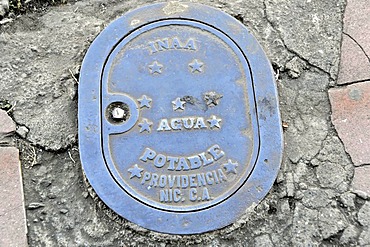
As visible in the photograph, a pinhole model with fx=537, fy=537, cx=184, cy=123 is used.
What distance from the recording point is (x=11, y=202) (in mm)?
1874

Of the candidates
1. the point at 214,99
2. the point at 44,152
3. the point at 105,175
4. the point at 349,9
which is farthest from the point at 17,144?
the point at 349,9

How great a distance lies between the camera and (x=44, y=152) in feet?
6.47

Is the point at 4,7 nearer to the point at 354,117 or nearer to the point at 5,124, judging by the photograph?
the point at 5,124

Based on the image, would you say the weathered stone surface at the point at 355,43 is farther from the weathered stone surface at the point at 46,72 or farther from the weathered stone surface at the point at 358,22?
the weathered stone surface at the point at 46,72

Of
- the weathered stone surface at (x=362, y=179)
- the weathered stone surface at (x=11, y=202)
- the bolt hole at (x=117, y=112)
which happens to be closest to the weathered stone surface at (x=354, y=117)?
the weathered stone surface at (x=362, y=179)

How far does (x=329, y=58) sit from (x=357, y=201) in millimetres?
585

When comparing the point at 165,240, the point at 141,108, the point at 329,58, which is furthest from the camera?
the point at 329,58

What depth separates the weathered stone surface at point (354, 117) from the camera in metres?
1.97

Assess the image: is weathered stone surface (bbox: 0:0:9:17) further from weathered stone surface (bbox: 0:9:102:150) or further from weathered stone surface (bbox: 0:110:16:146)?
weathered stone surface (bbox: 0:110:16:146)

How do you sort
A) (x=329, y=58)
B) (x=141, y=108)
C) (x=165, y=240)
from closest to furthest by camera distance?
(x=165, y=240)
(x=141, y=108)
(x=329, y=58)

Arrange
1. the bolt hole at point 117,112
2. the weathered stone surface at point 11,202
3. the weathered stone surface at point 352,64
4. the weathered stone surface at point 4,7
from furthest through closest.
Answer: the weathered stone surface at point 4,7 → the weathered stone surface at point 352,64 → the bolt hole at point 117,112 → the weathered stone surface at point 11,202

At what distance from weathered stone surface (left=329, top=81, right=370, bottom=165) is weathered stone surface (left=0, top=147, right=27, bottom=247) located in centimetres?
118

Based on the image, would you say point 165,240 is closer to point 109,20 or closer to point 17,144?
point 17,144

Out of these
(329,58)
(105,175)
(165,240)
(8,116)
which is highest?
(329,58)
